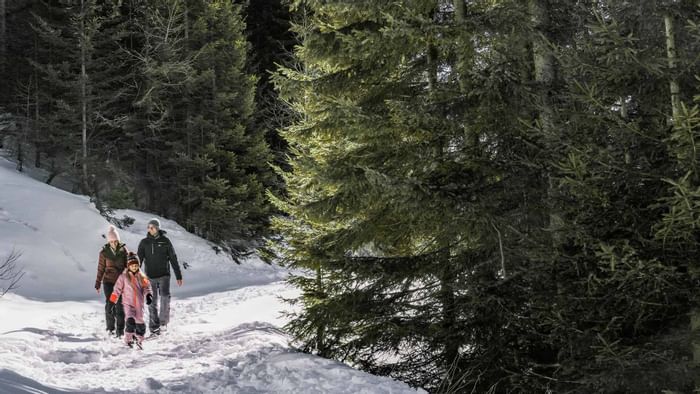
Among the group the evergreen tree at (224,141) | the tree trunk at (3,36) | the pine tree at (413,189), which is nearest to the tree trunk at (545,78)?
the pine tree at (413,189)

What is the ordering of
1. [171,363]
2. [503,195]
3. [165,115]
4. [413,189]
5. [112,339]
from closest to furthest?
[413,189], [503,195], [171,363], [112,339], [165,115]

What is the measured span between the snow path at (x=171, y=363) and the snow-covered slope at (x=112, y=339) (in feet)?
0.05

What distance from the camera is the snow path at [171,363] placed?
20.6 feet

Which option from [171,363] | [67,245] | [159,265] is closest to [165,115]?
[67,245]

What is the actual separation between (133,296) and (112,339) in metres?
0.99

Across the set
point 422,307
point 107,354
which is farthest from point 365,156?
point 107,354

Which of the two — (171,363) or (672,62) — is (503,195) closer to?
(672,62)

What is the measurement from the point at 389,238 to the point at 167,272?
16.0ft

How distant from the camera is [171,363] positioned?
7.58 m

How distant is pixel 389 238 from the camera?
309 inches

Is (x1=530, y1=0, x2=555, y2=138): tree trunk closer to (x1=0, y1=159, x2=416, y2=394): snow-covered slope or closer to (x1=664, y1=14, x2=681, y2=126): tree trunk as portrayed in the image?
(x1=664, y1=14, x2=681, y2=126): tree trunk

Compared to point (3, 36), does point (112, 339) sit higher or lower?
lower

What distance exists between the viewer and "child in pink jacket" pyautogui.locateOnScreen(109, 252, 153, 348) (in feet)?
29.1

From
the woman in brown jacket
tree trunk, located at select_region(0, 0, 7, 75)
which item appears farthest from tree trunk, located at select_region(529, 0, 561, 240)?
tree trunk, located at select_region(0, 0, 7, 75)
